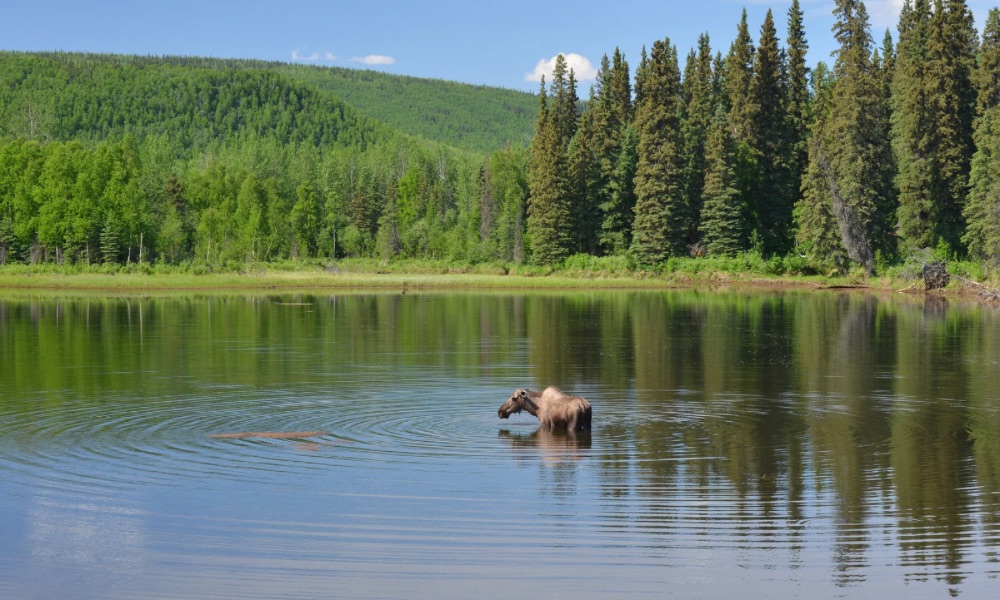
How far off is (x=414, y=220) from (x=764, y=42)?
64969 mm

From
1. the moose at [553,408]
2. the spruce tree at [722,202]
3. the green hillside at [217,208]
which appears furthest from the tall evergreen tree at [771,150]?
the moose at [553,408]

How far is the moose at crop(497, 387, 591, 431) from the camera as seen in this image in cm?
2068

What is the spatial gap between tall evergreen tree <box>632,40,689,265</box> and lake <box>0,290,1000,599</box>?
63553 millimetres

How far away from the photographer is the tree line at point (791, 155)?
294 feet

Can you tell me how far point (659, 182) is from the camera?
102 meters

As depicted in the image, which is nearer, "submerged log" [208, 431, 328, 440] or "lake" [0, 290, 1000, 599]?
"lake" [0, 290, 1000, 599]

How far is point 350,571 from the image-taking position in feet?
38.2

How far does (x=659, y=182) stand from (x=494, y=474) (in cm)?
8743

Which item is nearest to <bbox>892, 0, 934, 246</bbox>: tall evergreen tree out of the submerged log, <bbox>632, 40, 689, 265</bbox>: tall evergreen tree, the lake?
<bbox>632, 40, 689, 265</bbox>: tall evergreen tree

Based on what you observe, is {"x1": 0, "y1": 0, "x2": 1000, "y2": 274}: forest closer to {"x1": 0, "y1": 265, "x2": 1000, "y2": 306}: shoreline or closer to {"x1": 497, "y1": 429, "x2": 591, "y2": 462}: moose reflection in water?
{"x1": 0, "y1": 265, "x2": 1000, "y2": 306}: shoreline

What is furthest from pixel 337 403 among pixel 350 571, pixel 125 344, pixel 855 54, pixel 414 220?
pixel 414 220

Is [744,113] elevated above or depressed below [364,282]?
above

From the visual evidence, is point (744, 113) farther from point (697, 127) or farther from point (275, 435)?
point (275, 435)

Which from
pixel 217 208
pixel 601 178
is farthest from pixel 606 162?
pixel 217 208
